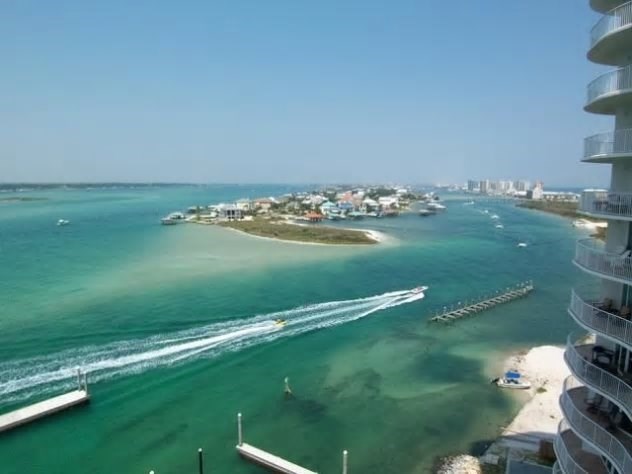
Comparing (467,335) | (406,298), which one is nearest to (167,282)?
(406,298)

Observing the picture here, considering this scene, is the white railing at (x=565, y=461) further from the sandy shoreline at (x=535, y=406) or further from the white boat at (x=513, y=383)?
the white boat at (x=513, y=383)

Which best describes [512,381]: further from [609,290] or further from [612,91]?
[612,91]

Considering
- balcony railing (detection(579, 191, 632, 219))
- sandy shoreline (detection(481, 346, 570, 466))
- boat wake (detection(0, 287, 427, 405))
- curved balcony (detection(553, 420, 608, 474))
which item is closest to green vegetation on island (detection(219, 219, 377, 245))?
boat wake (detection(0, 287, 427, 405))

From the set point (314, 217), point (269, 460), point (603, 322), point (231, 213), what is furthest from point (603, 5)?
point (231, 213)

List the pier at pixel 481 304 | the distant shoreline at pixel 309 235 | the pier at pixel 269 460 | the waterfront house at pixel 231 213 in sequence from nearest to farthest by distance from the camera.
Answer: the pier at pixel 269 460 < the pier at pixel 481 304 < the distant shoreline at pixel 309 235 < the waterfront house at pixel 231 213

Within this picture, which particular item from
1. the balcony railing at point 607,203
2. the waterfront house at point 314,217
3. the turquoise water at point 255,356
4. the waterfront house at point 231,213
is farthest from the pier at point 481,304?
the waterfront house at point 231,213

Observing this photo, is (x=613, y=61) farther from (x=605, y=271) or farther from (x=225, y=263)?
(x=225, y=263)

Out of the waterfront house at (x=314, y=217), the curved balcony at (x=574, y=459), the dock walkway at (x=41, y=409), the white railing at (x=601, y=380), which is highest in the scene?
the white railing at (x=601, y=380)
